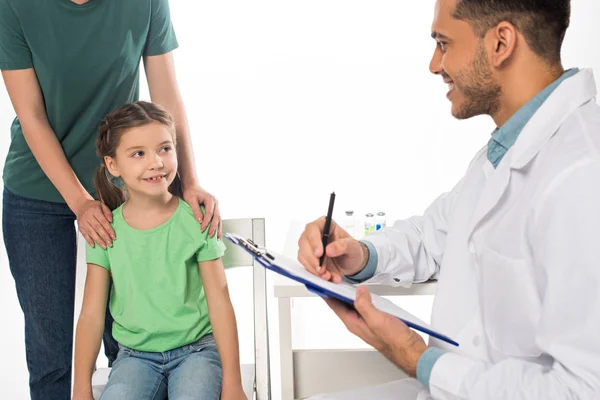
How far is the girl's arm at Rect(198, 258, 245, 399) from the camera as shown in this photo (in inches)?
68.2

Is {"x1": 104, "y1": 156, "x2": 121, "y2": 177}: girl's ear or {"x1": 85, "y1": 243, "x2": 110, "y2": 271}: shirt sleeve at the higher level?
{"x1": 104, "y1": 156, "x2": 121, "y2": 177}: girl's ear

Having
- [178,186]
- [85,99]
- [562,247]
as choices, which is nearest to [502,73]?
[562,247]

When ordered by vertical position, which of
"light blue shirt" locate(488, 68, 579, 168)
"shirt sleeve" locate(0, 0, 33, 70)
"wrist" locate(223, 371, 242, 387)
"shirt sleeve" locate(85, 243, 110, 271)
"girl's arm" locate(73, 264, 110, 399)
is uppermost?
"shirt sleeve" locate(0, 0, 33, 70)

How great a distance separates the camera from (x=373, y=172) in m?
4.12

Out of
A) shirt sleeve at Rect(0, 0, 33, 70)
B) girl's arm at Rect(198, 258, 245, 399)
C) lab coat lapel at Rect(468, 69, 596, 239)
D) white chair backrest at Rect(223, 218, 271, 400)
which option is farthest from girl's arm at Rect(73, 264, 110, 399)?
lab coat lapel at Rect(468, 69, 596, 239)

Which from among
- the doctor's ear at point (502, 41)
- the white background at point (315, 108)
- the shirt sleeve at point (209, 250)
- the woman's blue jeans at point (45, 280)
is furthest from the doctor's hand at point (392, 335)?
the white background at point (315, 108)

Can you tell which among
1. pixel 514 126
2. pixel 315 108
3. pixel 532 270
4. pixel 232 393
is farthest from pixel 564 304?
pixel 315 108

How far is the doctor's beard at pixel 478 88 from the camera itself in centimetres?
135

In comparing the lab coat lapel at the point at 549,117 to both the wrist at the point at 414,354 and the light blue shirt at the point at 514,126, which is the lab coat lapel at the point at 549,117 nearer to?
the light blue shirt at the point at 514,126

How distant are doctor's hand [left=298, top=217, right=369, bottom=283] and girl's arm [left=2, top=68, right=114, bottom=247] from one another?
550 millimetres

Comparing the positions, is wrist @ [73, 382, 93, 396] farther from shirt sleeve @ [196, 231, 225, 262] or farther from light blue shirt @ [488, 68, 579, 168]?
light blue shirt @ [488, 68, 579, 168]

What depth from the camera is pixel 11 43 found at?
1.83 meters

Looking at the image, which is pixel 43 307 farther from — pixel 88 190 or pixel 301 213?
pixel 301 213

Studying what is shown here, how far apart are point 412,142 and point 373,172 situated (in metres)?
0.26
